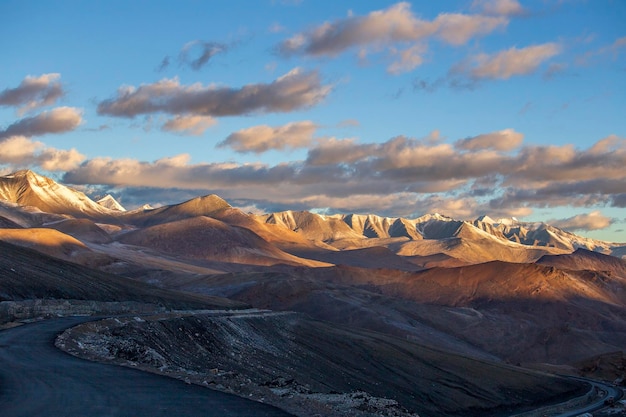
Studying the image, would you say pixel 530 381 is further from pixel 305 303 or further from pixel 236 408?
pixel 236 408

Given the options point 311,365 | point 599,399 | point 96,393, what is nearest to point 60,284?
point 311,365

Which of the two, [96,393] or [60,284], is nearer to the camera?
[96,393]

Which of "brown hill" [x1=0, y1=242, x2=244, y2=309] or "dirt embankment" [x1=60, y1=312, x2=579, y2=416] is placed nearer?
"dirt embankment" [x1=60, y1=312, x2=579, y2=416]

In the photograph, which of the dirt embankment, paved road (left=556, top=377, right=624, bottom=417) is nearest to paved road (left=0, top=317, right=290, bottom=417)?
the dirt embankment

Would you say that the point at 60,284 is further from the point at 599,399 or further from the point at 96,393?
the point at 599,399

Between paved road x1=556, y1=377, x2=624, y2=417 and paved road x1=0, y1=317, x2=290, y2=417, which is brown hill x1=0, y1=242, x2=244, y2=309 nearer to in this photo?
paved road x1=0, y1=317, x2=290, y2=417

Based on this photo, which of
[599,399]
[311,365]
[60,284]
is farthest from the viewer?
[599,399]

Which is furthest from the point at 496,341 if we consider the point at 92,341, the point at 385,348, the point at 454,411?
the point at 92,341

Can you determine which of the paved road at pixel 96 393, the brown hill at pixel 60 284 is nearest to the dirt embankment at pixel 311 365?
the paved road at pixel 96 393

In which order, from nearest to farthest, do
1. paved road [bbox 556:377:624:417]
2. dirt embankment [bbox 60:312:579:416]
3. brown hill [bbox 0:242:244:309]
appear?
dirt embankment [bbox 60:312:579:416], brown hill [bbox 0:242:244:309], paved road [bbox 556:377:624:417]
